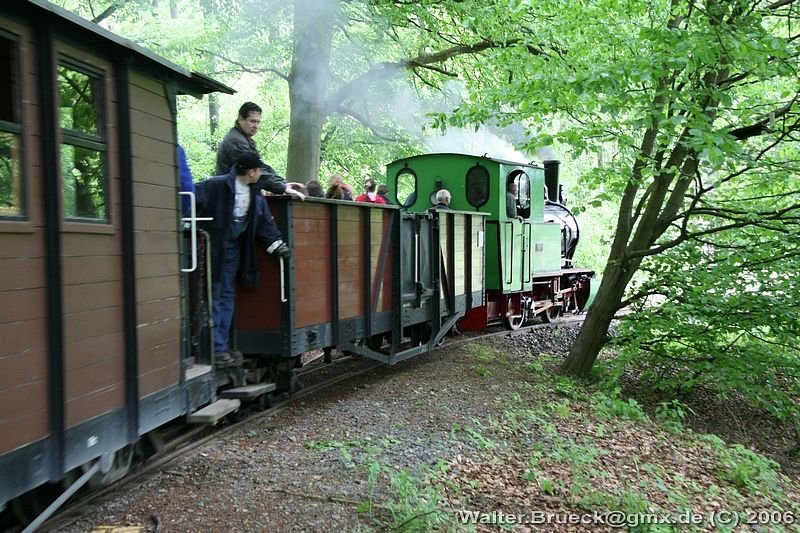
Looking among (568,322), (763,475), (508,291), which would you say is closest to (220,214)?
(763,475)

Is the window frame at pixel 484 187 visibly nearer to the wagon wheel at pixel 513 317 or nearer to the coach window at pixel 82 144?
the wagon wheel at pixel 513 317

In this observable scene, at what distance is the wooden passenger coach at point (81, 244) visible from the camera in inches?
119

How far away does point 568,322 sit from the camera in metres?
14.3

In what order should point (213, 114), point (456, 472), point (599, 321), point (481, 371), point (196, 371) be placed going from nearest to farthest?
point (196, 371), point (456, 472), point (481, 371), point (599, 321), point (213, 114)

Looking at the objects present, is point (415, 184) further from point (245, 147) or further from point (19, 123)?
point (19, 123)

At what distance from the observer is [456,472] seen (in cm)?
495

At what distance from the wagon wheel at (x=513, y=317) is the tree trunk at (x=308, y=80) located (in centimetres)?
423

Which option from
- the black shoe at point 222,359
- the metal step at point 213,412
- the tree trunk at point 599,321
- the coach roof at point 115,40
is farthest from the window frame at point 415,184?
the coach roof at point 115,40

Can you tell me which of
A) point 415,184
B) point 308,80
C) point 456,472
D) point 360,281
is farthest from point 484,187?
point 456,472

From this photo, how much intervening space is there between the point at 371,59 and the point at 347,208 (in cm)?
752

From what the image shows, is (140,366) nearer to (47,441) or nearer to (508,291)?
(47,441)

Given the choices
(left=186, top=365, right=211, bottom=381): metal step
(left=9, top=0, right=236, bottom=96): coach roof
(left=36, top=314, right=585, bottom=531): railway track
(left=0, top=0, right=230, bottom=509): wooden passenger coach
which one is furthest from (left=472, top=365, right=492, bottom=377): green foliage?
(left=9, top=0, right=236, bottom=96): coach roof

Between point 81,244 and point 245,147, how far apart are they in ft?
7.25

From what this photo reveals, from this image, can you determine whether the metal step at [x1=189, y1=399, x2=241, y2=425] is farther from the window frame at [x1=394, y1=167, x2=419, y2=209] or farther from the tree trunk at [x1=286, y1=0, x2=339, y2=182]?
the window frame at [x1=394, y1=167, x2=419, y2=209]
